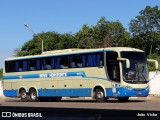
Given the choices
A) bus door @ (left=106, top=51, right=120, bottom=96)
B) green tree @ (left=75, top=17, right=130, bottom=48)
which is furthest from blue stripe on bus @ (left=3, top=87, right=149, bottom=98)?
green tree @ (left=75, top=17, right=130, bottom=48)

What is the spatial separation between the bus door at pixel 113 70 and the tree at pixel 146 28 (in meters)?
62.4

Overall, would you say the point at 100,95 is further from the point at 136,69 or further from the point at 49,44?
the point at 49,44

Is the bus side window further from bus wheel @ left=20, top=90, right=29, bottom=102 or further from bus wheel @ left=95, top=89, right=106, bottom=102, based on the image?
bus wheel @ left=95, top=89, right=106, bottom=102

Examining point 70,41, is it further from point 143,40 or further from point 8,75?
point 8,75

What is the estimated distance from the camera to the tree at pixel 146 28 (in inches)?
3420

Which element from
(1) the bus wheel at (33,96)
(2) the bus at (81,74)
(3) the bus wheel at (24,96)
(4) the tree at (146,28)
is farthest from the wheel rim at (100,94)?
(4) the tree at (146,28)

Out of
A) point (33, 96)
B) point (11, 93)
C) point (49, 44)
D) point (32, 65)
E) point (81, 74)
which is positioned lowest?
point (33, 96)

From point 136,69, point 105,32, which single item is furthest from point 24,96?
point 105,32

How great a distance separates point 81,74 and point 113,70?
247 cm

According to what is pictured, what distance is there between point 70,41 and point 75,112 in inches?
3480

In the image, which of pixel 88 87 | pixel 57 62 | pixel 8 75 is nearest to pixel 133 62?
pixel 88 87

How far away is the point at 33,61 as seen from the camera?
30.1 metres

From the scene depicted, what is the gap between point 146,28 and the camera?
8719 centimetres

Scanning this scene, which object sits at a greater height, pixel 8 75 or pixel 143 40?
pixel 143 40
